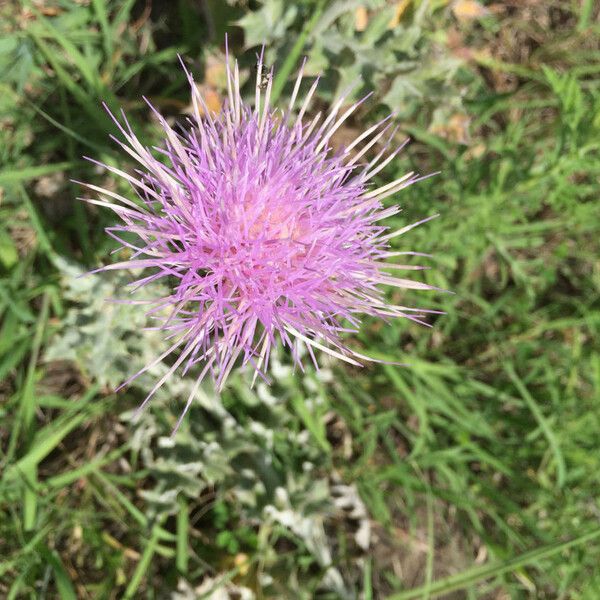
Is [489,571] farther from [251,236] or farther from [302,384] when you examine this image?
[251,236]

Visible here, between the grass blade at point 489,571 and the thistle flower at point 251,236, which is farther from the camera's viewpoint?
the grass blade at point 489,571

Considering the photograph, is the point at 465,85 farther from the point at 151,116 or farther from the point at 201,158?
the point at 201,158

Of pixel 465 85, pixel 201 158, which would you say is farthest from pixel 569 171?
pixel 201 158

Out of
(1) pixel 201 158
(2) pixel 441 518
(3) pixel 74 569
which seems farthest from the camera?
(2) pixel 441 518

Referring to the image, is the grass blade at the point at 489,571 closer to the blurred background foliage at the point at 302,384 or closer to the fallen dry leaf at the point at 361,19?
the blurred background foliage at the point at 302,384

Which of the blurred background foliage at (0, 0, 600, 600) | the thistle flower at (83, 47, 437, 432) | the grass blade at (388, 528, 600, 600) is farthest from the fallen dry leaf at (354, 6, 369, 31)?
the grass blade at (388, 528, 600, 600)

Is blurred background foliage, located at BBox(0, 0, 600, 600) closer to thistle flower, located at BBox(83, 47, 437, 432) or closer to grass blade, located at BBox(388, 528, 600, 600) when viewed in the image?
grass blade, located at BBox(388, 528, 600, 600)

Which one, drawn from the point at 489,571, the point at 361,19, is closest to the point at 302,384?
the point at 489,571

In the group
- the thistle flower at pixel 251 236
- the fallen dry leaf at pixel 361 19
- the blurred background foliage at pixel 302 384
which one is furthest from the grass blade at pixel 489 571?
the fallen dry leaf at pixel 361 19

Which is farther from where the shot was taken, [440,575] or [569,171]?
[440,575]
